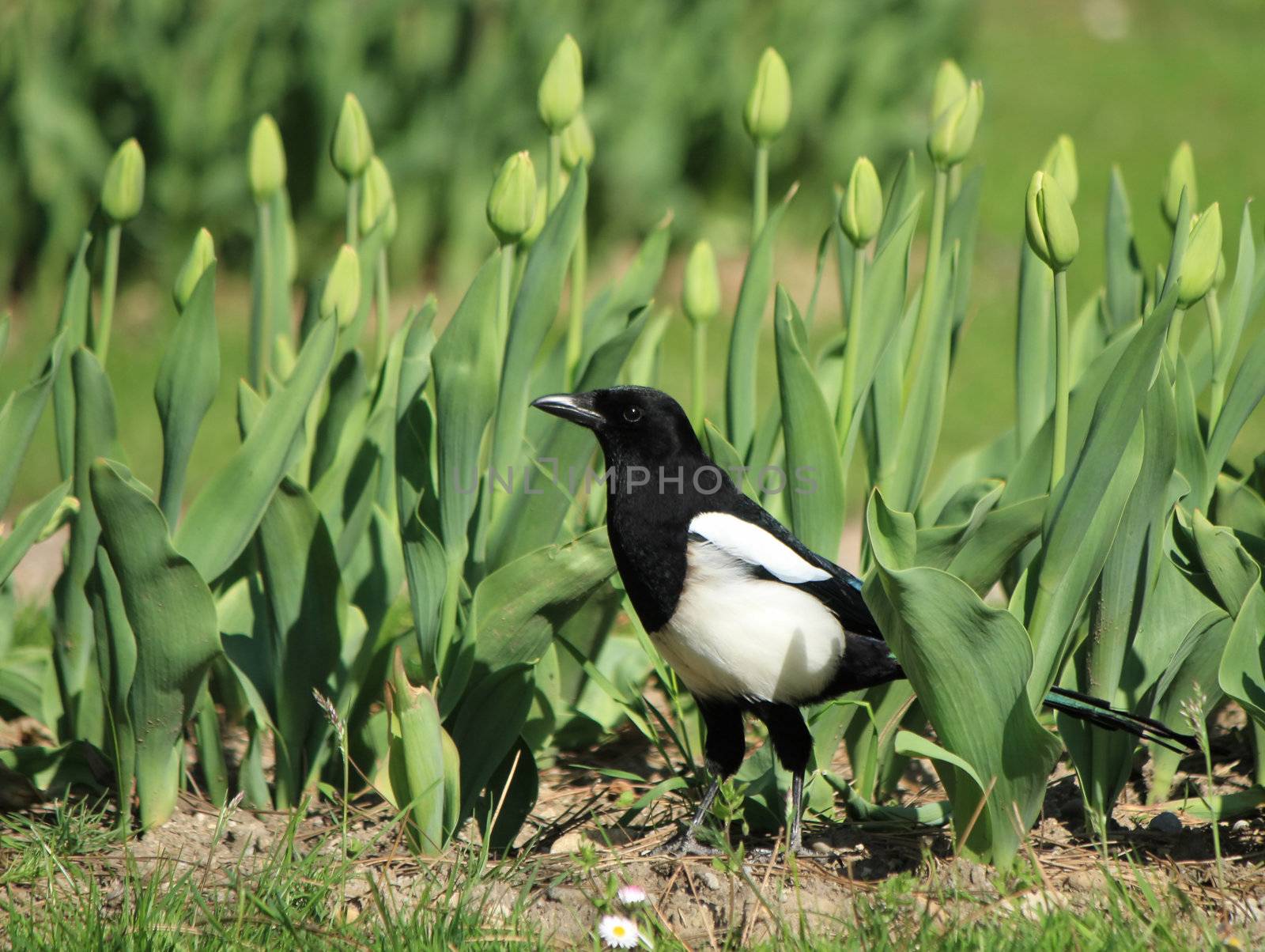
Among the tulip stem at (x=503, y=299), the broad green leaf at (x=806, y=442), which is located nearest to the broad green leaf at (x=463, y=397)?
the tulip stem at (x=503, y=299)

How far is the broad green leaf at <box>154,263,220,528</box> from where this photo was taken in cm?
230

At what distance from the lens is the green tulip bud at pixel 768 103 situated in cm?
270

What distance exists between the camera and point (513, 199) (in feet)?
7.64

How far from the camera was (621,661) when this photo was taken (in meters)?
3.09

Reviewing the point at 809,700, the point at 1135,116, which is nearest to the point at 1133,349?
the point at 809,700

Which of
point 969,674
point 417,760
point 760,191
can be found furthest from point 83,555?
point 969,674

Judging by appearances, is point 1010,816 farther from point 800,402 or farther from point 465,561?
point 465,561

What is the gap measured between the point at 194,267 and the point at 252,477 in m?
0.50

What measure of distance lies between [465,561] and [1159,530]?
120 cm

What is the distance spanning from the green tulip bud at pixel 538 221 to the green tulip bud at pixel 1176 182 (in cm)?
119

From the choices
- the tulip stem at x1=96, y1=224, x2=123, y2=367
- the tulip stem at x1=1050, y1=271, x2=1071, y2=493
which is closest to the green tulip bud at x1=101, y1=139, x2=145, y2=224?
the tulip stem at x1=96, y1=224, x2=123, y2=367

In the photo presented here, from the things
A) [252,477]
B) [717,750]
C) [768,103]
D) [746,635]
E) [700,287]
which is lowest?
[717,750]

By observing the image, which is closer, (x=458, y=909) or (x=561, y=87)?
(x=458, y=909)

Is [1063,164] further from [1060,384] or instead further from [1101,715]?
[1101,715]
